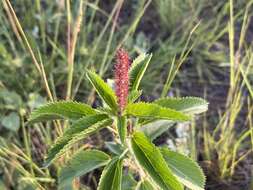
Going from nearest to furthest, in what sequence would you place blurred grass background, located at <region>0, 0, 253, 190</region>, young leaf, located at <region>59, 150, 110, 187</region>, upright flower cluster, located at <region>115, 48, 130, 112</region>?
upright flower cluster, located at <region>115, 48, 130, 112</region> → young leaf, located at <region>59, 150, 110, 187</region> → blurred grass background, located at <region>0, 0, 253, 190</region>

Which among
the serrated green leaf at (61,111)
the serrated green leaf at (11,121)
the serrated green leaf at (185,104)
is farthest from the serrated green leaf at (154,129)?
the serrated green leaf at (11,121)

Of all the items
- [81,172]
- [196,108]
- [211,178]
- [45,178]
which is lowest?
[211,178]

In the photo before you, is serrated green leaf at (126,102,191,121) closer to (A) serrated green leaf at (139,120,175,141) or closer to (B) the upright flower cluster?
(B) the upright flower cluster

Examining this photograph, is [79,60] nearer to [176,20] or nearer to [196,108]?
[176,20]

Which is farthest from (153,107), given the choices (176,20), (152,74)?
(176,20)

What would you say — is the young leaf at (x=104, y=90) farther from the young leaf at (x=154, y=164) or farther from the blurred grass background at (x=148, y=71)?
the blurred grass background at (x=148, y=71)

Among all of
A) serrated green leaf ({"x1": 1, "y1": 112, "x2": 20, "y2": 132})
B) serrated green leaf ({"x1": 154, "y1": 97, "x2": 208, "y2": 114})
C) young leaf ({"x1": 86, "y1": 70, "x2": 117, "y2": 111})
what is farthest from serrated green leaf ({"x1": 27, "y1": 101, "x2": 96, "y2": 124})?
serrated green leaf ({"x1": 1, "y1": 112, "x2": 20, "y2": 132})
